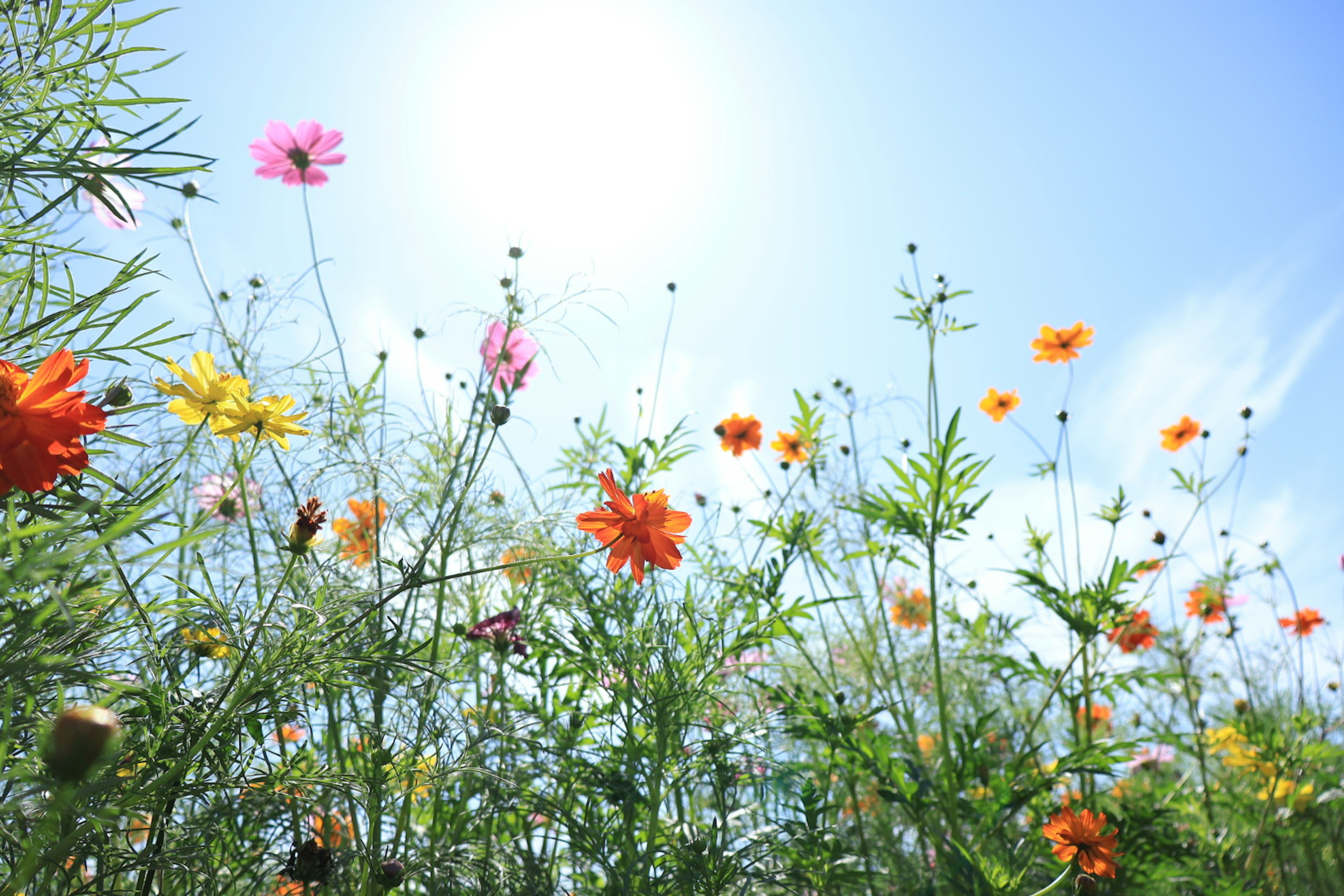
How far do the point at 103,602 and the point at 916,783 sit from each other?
1483 mm

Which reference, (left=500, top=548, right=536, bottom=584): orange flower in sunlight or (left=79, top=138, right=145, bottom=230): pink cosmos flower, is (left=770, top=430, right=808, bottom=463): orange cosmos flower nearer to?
(left=500, top=548, right=536, bottom=584): orange flower in sunlight

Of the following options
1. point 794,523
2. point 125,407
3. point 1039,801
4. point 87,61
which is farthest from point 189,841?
point 1039,801

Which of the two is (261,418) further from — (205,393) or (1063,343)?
(1063,343)

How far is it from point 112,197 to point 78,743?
1.06 meters

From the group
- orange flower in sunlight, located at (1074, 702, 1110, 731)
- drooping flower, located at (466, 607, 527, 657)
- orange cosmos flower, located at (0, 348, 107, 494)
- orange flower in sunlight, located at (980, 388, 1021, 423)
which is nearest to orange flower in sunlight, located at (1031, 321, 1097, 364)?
orange flower in sunlight, located at (980, 388, 1021, 423)

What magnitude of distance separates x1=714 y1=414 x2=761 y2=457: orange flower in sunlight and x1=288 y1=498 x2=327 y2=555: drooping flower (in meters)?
1.68

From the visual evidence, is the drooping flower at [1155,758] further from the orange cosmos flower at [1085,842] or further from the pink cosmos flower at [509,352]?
the pink cosmos flower at [509,352]

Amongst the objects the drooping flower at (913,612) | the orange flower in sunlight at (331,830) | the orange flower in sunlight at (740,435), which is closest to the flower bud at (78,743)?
the orange flower in sunlight at (331,830)

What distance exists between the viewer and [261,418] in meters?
0.83

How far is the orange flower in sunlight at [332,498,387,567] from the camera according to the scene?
146 cm

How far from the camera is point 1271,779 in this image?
6.97 feet

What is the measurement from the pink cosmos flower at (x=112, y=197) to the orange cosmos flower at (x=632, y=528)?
53 cm

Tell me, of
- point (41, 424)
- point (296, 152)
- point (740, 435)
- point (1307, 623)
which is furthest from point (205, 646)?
point (1307, 623)

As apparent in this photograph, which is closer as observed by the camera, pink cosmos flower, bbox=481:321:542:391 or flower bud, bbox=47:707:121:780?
flower bud, bbox=47:707:121:780
